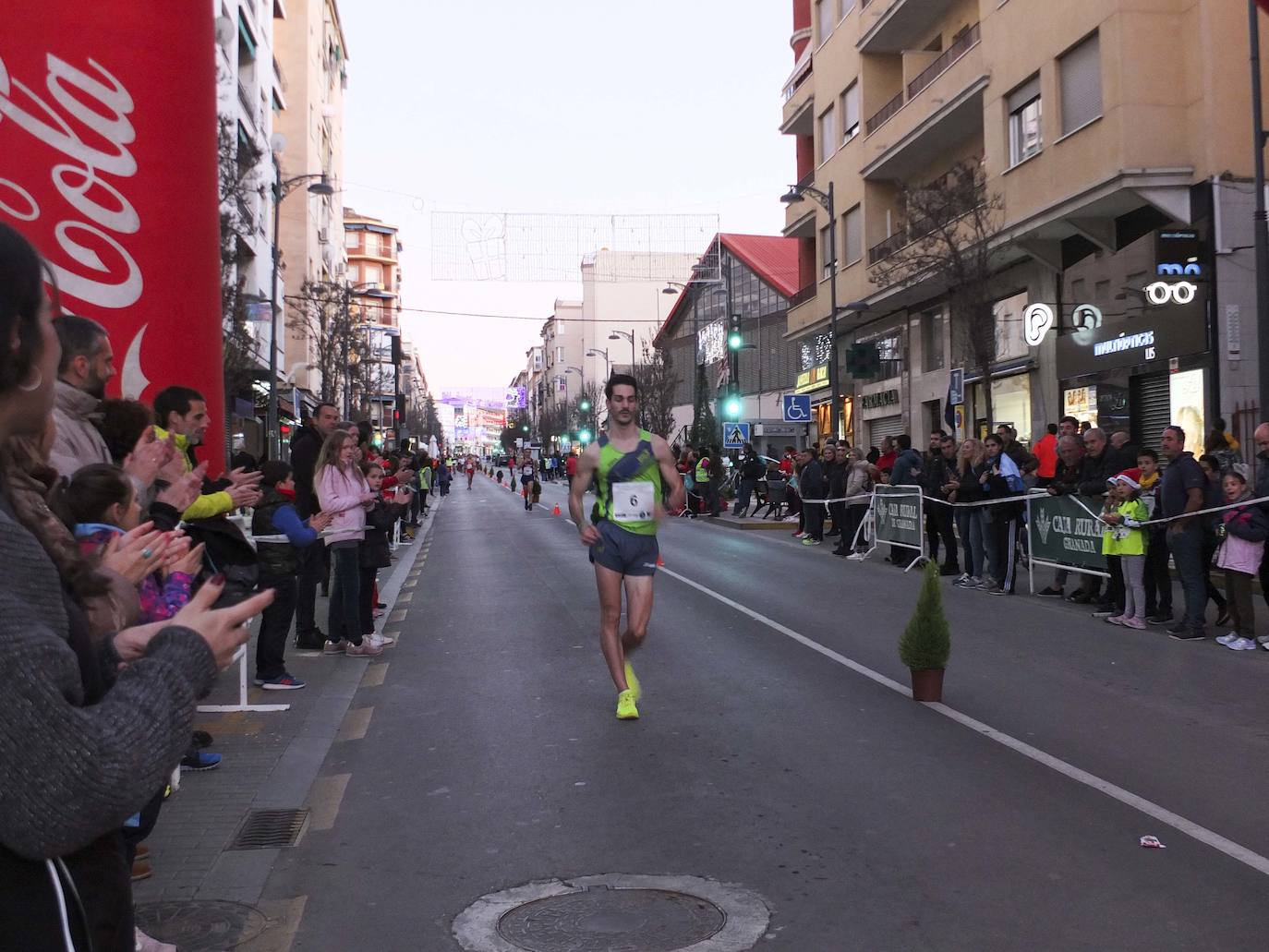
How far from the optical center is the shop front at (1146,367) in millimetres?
19125

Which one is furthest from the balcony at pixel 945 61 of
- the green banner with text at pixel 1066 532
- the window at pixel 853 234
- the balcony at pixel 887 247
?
the green banner with text at pixel 1066 532

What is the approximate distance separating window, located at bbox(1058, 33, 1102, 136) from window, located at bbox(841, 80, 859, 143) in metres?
11.8

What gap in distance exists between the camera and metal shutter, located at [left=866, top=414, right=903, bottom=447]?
3394 centimetres

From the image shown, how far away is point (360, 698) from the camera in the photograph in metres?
8.11

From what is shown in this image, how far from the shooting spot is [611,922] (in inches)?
156

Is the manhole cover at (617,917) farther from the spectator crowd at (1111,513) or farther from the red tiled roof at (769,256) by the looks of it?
the red tiled roof at (769,256)

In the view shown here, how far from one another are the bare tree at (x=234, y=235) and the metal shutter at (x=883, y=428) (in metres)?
17.2

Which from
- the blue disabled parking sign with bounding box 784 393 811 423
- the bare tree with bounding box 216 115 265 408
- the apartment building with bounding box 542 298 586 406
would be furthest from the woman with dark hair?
the apartment building with bounding box 542 298 586 406

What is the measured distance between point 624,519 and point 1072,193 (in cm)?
1651

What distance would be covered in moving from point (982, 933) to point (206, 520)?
4.25 meters

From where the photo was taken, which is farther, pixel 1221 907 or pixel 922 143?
pixel 922 143

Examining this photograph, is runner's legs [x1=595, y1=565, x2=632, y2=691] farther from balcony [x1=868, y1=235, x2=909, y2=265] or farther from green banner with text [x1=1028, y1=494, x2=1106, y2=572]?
balcony [x1=868, y1=235, x2=909, y2=265]

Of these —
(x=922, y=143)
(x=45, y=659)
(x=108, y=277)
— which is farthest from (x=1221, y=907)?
(x=922, y=143)

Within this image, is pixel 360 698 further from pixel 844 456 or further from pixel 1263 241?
pixel 844 456
